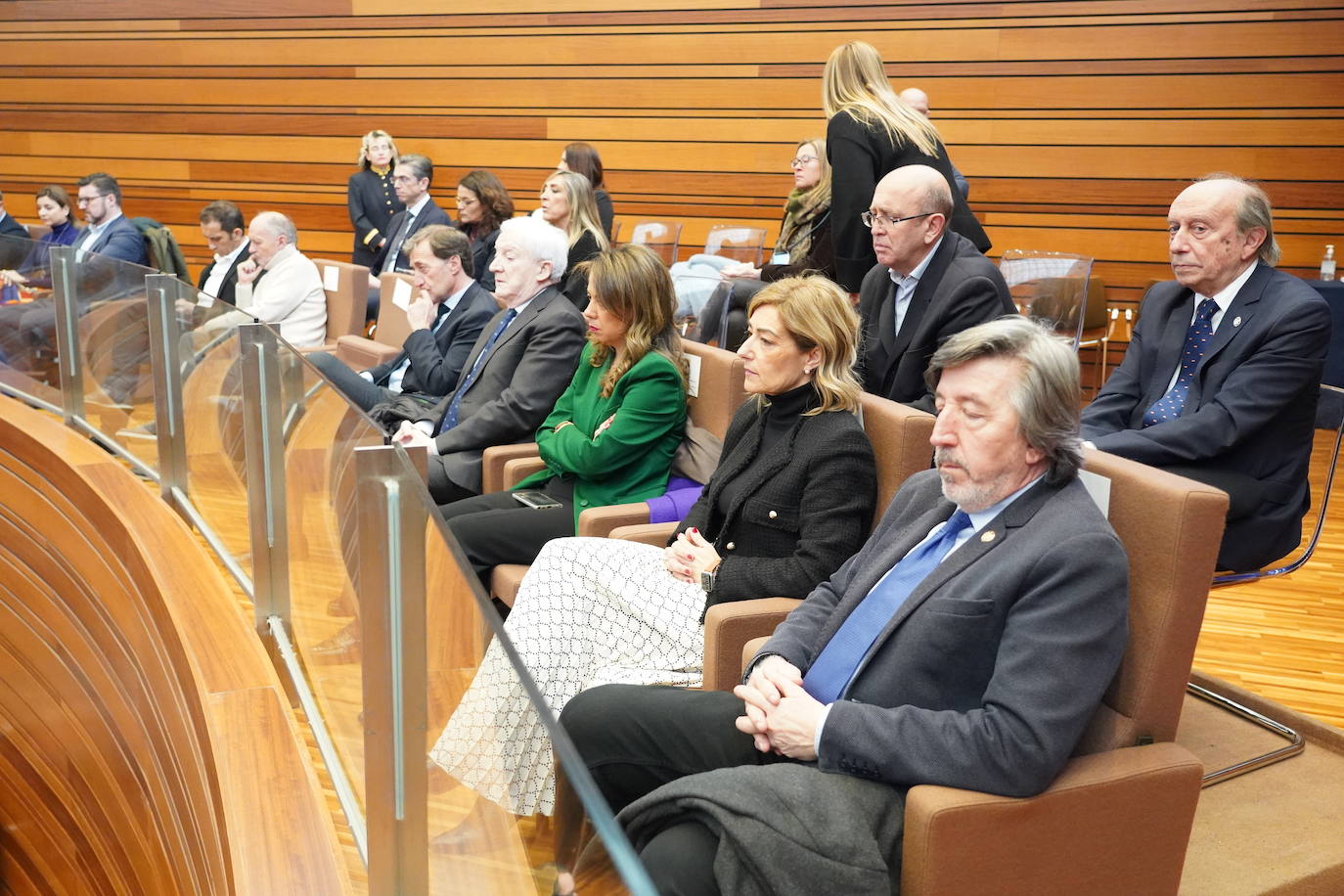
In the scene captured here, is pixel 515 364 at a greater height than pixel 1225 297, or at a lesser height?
lesser

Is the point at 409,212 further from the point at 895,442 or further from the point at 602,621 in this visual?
the point at 895,442

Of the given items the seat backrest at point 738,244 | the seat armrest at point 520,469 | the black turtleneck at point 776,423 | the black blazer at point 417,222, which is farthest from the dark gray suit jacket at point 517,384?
the black blazer at point 417,222

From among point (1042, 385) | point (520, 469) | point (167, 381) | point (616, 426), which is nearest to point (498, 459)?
point (520, 469)

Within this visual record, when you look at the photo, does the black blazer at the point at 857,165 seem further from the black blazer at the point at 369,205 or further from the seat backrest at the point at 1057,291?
the black blazer at the point at 369,205

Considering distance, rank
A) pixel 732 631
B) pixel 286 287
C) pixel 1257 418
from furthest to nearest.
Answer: pixel 286 287 < pixel 1257 418 < pixel 732 631

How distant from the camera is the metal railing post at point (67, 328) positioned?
436cm

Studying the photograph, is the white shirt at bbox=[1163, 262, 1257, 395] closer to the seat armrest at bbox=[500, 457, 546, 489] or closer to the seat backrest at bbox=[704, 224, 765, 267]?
the seat armrest at bbox=[500, 457, 546, 489]

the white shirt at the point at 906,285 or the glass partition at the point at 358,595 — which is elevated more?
the white shirt at the point at 906,285

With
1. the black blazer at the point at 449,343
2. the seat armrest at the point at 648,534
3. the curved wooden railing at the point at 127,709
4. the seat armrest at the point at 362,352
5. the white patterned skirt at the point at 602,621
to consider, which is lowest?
the curved wooden railing at the point at 127,709

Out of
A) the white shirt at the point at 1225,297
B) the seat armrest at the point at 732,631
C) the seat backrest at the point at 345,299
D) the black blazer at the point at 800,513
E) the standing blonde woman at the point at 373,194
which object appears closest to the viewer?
the seat armrest at the point at 732,631

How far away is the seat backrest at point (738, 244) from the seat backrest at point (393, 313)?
1915mm

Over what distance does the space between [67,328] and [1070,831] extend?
426 cm

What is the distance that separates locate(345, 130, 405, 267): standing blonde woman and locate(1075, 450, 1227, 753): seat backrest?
22.1 ft

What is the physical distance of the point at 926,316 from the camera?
2.69 meters
